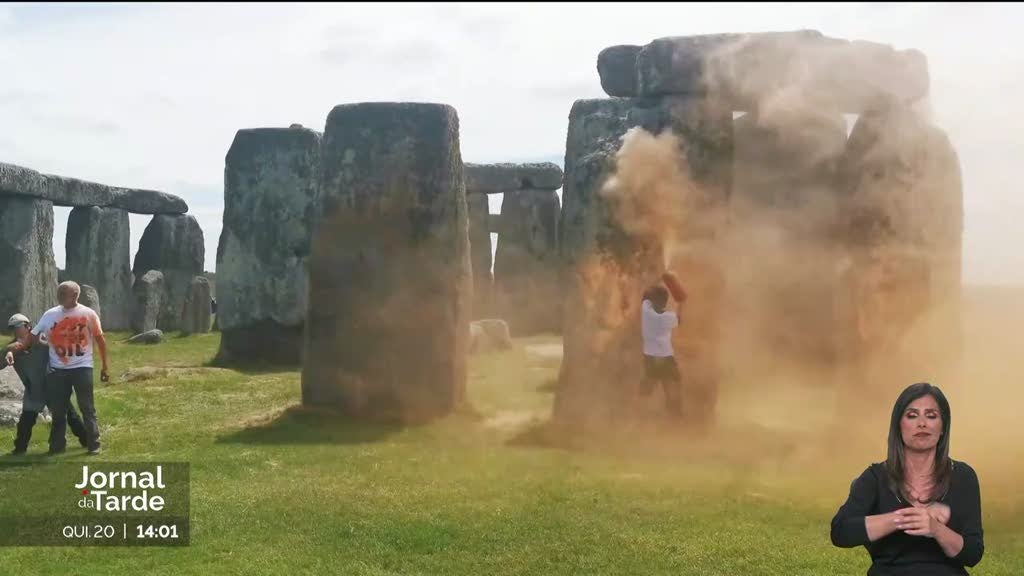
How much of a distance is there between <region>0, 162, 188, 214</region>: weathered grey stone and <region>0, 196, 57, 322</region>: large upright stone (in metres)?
0.26

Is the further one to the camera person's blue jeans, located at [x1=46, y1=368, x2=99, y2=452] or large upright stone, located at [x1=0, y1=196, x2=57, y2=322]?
large upright stone, located at [x1=0, y1=196, x2=57, y2=322]

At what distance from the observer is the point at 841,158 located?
1261 cm

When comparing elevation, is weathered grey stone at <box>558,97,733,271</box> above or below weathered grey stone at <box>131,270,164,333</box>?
above

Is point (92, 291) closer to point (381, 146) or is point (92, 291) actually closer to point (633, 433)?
point (381, 146)

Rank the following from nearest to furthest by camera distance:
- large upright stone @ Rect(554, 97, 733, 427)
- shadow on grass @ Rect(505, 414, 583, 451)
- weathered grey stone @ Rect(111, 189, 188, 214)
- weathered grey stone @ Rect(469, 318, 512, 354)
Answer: shadow on grass @ Rect(505, 414, 583, 451) → large upright stone @ Rect(554, 97, 733, 427) → weathered grey stone @ Rect(469, 318, 512, 354) → weathered grey stone @ Rect(111, 189, 188, 214)

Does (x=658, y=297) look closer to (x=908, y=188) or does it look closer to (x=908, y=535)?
(x=908, y=188)

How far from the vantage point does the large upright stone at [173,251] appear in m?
22.3

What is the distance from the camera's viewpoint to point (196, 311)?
787 inches

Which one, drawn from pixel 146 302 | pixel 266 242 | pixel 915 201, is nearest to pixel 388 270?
pixel 266 242

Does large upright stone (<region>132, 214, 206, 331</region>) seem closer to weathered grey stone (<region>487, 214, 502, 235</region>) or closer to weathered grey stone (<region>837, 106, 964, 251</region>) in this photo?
weathered grey stone (<region>487, 214, 502, 235</region>)

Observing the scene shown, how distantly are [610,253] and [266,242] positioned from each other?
6.81 m

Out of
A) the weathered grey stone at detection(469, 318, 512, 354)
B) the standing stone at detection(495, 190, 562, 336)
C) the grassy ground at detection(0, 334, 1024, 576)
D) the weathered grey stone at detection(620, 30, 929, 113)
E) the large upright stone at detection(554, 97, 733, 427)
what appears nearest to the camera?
the grassy ground at detection(0, 334, 1024, 576)

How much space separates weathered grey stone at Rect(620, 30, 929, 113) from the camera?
995 cm

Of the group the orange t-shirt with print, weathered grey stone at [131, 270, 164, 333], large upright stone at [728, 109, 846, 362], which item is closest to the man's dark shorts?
the orange t-shirt with print
